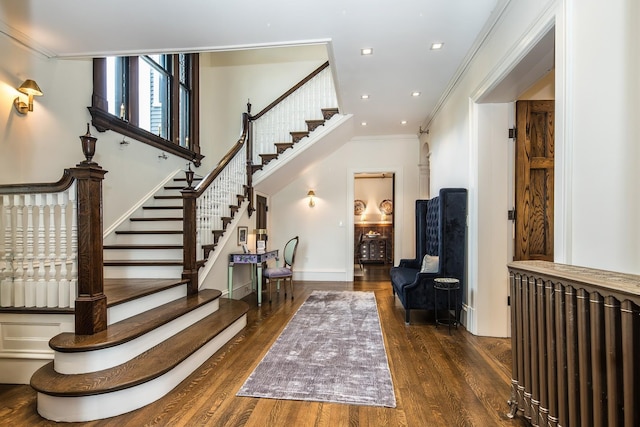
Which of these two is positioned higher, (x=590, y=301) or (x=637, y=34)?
(x=637, y=34)

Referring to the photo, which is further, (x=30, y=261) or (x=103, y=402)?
(x=30, y=261)

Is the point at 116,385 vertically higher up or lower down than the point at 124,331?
lower down

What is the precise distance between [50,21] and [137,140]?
197 centimetres

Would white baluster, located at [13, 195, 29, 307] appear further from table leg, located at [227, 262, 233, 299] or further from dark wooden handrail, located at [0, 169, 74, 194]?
table leg, located at [227, 262, 233, 299]

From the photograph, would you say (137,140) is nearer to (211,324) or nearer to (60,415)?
(211,324)

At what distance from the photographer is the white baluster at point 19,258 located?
2.42m

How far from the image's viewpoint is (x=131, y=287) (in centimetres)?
312

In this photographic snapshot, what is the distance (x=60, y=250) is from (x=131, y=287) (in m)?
0.86

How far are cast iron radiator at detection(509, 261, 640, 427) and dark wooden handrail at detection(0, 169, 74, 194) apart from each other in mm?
3029

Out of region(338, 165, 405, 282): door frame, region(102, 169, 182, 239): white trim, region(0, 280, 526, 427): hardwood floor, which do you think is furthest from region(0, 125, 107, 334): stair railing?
region(338, 165, 405, 282): door frame

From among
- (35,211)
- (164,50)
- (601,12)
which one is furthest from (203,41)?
(601,12)

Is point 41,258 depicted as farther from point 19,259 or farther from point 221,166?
point 221,166

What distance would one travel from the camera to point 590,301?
126cm

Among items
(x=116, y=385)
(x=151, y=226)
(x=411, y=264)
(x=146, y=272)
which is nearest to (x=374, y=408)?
(x=116, y=385)
